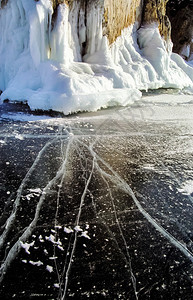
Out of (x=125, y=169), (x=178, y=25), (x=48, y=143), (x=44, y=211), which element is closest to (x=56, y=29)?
(x=48, y=143)

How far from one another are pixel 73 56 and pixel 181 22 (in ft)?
29.1

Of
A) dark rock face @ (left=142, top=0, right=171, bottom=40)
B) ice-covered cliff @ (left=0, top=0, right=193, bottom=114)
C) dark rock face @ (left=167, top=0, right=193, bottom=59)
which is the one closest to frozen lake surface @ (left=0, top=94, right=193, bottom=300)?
ice-covered cliff @ (left=0, top=0, right=193, bottom=114)

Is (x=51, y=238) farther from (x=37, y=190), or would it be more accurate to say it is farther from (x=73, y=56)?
(x=73, y=56)

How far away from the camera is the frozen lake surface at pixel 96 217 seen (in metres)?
1.11

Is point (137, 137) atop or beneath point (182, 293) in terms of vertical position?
atop

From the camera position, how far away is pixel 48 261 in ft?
4.00

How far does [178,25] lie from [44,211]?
1313 centimetres

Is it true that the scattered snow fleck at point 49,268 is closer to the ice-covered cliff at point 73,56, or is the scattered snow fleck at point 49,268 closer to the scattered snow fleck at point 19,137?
the scattered snow fleck at point 19,137

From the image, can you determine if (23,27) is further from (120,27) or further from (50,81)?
(120,27)

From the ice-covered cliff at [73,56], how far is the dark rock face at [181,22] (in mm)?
5556

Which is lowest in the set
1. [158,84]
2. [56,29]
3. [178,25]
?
[158,84]

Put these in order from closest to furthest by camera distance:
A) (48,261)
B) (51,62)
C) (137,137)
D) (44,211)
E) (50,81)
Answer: (48,261)
(44,211)
(137,137)
(50,81)
(51,62)

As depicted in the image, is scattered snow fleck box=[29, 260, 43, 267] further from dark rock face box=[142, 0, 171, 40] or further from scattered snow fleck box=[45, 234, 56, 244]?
dark rock face box=[142, 0, 171, 40]

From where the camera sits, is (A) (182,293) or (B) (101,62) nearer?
(A) (182,293)
